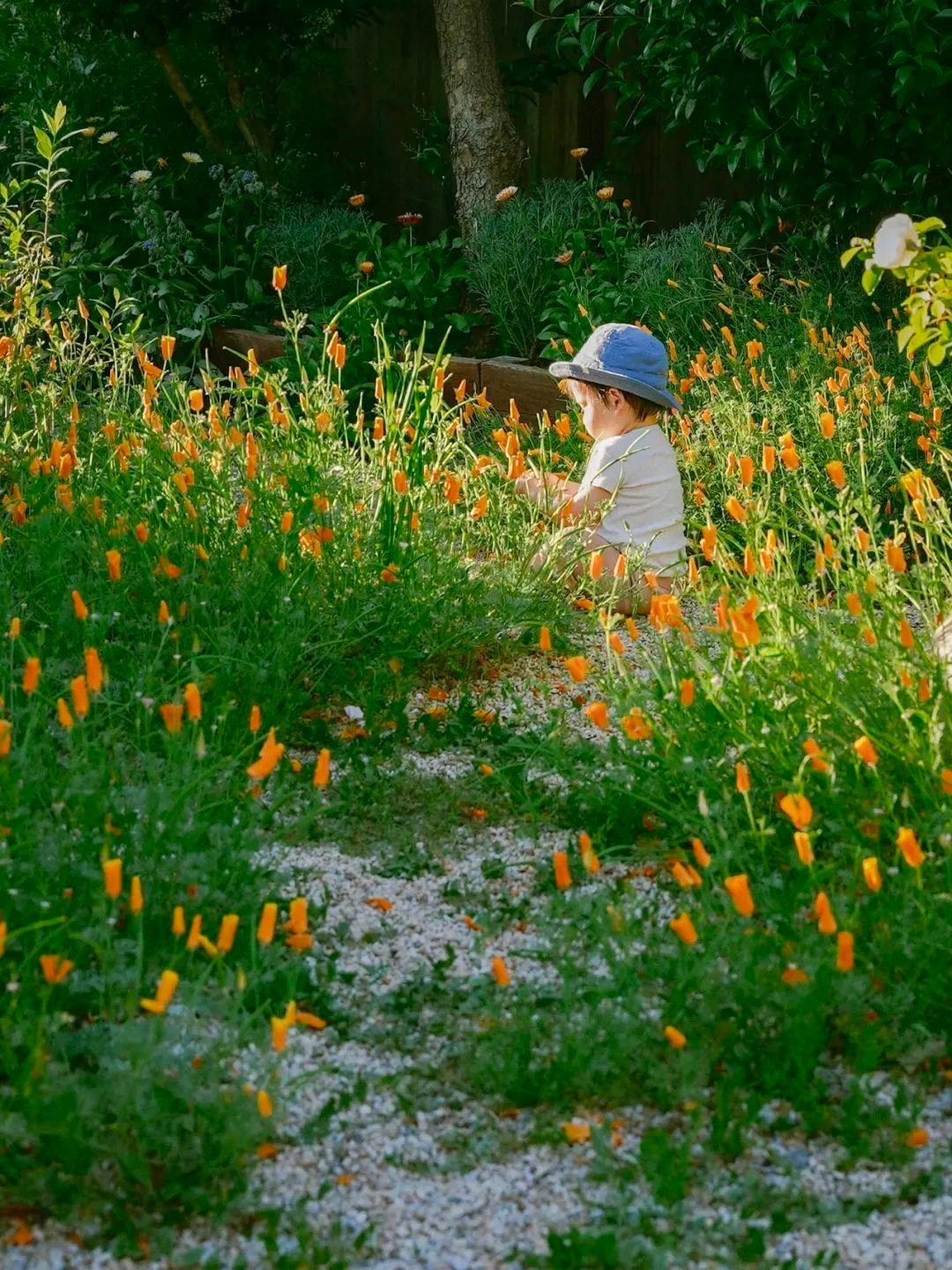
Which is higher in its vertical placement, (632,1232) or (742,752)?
(742,752)

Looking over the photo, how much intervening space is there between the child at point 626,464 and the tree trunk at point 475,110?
10.7 feet

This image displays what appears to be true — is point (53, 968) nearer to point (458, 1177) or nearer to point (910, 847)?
point (458, 1177)

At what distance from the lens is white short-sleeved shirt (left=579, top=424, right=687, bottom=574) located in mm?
4223

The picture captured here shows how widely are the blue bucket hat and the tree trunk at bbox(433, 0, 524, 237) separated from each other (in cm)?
324

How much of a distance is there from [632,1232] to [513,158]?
6553 millimetres

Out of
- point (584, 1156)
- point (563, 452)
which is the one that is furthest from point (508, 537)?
point (584, 1156)

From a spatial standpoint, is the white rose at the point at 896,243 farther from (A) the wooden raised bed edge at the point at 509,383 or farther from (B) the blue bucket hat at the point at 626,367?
(A) the wooden raised bed edge at the point at 509,383

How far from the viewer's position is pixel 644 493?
4.25 meters

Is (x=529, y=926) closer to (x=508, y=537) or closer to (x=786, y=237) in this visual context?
(x=508, y=537)

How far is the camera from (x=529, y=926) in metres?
2.57

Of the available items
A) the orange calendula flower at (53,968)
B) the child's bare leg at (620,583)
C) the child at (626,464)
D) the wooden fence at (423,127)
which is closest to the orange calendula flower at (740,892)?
the orange calendula flower at (53,968)

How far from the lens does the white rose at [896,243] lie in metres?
2.61

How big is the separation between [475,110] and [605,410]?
3.61 meters

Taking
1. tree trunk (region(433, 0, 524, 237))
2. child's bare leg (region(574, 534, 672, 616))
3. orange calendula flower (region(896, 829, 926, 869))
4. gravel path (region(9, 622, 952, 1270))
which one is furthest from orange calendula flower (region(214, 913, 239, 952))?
tree trunk (region(433, 0, 524, 237))
